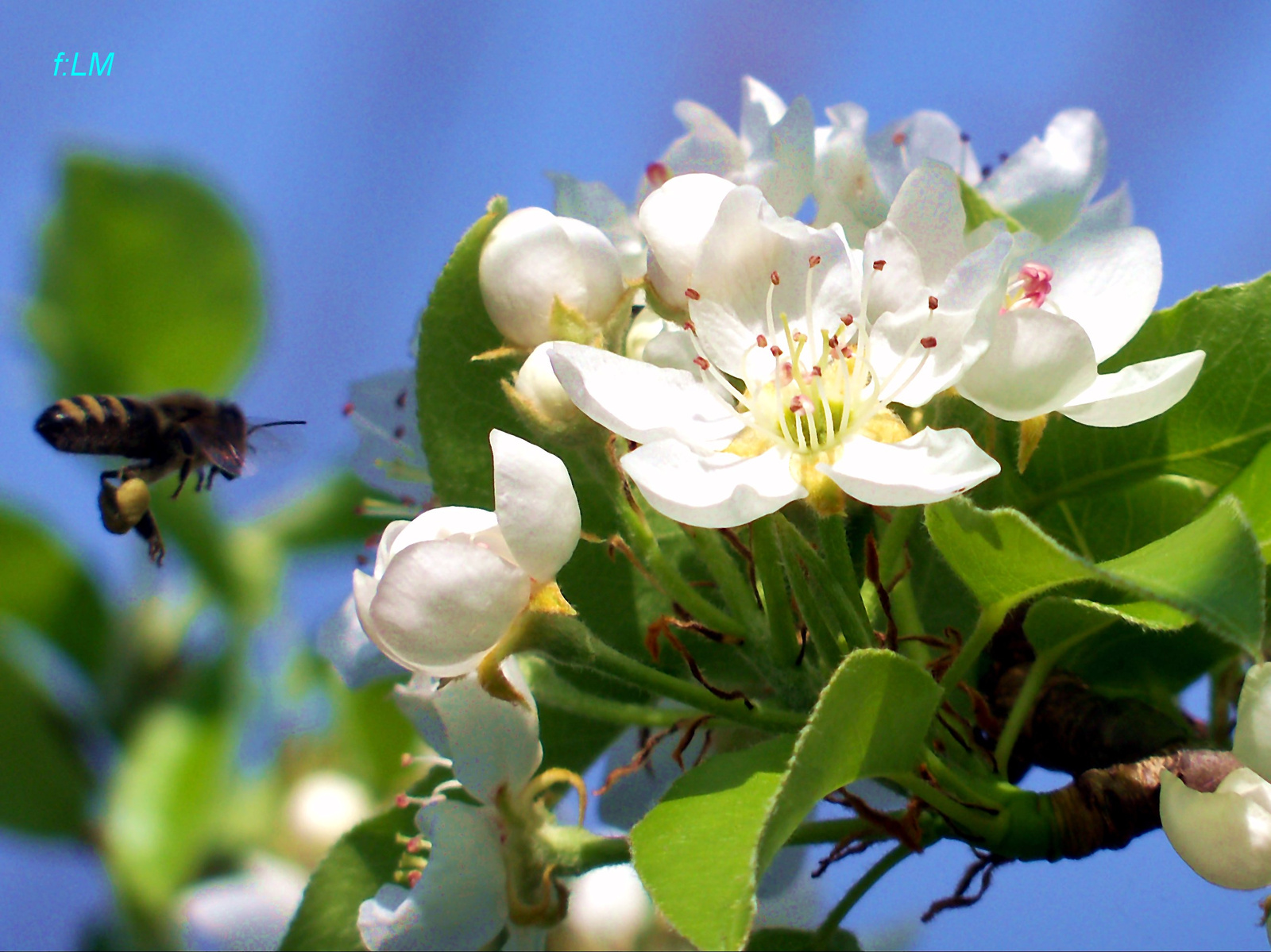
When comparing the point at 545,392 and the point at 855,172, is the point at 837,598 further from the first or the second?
the point at 855,172

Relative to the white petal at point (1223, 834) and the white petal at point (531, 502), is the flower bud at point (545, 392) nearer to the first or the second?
the white petal at point (531, 502)

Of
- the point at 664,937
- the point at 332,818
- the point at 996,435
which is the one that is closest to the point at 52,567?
the point at 332,818

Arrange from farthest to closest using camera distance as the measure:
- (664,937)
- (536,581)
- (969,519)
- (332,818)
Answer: (332,818) < (664,937) < (536,581) < (969,519)

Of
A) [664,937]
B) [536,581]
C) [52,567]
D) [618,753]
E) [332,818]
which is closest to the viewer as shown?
[536,581]

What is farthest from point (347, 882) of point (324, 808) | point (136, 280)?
point (136, 280)

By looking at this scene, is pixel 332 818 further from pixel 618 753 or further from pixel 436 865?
pixel 436 865
